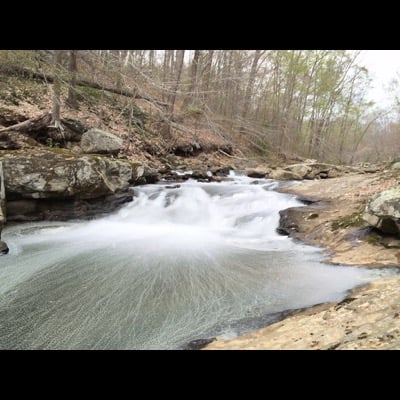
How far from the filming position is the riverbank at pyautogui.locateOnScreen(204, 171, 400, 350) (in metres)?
2.28

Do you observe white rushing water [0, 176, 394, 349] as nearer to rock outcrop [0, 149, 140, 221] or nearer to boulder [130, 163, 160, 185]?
rock outcrop [0, 149, 140, 221]

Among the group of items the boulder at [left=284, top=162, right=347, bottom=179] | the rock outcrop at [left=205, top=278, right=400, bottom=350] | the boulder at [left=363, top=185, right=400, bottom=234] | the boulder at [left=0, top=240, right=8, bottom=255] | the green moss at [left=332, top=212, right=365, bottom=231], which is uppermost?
the boulder at [left=284, top=162, right=347, bottom=179]

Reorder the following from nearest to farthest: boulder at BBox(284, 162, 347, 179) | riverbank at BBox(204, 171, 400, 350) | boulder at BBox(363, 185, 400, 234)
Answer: riverbank at BBox(204, 171, 400, 350) → boulder at BBox(363, 185, 400, 234) → boulder at BBox(284, 162, 347, 179)

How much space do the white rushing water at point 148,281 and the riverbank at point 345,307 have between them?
32cm

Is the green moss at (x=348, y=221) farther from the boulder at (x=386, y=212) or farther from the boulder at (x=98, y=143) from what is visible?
the boulder at (x=98, y=143)

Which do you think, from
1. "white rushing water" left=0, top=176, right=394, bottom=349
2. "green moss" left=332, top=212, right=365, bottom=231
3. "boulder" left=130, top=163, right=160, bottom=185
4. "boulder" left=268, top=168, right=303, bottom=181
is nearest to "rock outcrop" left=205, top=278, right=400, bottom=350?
"white rushing water" left=0, top=176, right=394, bottom=349

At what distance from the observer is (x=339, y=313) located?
9.57 feet

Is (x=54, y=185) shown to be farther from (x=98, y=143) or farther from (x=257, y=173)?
(x=257, y=173)

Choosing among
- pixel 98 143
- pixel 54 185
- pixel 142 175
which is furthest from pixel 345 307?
pixel 98 143

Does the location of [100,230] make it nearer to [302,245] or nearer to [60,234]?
[60,234]

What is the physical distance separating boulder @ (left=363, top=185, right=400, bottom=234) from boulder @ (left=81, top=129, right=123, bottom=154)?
8020 mm

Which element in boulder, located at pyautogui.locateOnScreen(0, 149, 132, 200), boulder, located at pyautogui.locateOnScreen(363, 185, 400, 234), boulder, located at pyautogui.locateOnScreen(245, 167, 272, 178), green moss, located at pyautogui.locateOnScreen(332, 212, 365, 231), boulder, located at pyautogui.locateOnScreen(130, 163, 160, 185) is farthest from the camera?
boulder, located at pyautogui.locateOnScreen(245, 167, 272, 178)
